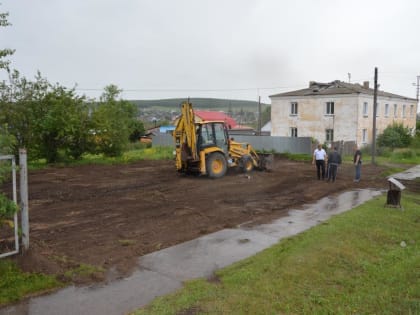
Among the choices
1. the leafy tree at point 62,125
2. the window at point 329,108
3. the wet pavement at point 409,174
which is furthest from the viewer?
the window at point 329,108

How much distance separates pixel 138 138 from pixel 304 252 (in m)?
49.5

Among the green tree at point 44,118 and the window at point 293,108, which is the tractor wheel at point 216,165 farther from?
the window at point 293,108

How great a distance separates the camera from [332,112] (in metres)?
39.1

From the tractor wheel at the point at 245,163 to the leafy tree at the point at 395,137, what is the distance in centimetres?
2332

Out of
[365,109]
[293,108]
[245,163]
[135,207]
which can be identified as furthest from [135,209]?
[293,108]

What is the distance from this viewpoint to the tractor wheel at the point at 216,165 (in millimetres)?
17250

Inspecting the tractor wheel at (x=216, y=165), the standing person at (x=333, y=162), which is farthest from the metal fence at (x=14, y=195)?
the standing person at (x=333, y=162)

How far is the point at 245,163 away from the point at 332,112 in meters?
23.0

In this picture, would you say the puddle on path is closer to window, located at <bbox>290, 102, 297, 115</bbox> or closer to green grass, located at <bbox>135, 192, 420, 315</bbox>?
green grass, located at <bbox>135, 192, 420, 315</bbox>

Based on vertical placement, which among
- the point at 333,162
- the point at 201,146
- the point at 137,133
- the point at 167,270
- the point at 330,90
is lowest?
the point at 167,270

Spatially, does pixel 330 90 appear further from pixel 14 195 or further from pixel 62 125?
pixel 14 195

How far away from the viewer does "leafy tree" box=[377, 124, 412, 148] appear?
37312 mm

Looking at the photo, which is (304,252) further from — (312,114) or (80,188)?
(312,114)

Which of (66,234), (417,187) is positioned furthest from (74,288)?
(417,187)
